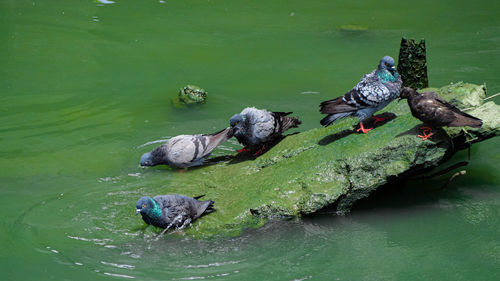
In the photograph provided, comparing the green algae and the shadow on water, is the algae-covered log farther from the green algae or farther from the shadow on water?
the green algae

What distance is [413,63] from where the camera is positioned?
7715 mm

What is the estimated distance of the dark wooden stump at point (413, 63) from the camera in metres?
7.66

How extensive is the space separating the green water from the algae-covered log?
7.8 inches

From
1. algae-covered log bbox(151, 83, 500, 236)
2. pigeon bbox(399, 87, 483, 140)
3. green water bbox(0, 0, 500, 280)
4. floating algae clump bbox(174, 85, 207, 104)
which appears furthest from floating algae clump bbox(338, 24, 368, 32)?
pigeon bbox(399, 87, 483, 140)

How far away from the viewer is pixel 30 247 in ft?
17.3

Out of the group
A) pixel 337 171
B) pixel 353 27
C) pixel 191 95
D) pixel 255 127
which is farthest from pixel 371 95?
pixel 353 27

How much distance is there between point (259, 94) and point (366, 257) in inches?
183

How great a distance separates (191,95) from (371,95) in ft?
12.4

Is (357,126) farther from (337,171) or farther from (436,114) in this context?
(436,114)

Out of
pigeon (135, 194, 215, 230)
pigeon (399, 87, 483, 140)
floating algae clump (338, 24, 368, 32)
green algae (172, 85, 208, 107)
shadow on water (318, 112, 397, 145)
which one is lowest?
pigeon (135, 194, 215, 230)

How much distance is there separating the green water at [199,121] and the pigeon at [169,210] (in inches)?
9.1

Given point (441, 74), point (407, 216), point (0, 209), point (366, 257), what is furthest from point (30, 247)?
point (441, 74)

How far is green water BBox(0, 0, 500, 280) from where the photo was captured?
498 cm

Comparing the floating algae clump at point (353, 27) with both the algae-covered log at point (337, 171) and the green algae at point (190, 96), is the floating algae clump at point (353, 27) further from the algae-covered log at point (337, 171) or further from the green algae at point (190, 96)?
the algae-covered log at point (337, 171)
